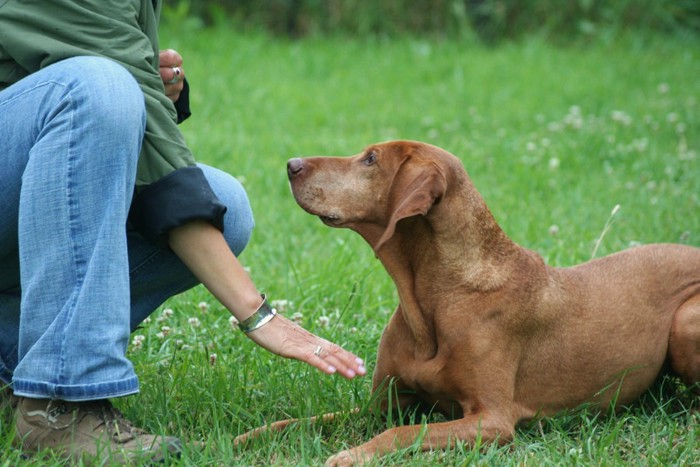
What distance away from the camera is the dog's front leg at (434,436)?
9.13ft

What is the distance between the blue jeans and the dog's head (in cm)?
62

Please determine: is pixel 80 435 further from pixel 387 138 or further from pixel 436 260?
pixel 387 138

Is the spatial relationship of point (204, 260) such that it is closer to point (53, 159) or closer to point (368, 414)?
point (53, 159)

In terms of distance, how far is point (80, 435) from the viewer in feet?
8.69

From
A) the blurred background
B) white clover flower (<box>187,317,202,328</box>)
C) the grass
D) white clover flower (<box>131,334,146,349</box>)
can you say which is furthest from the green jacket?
the blurred background

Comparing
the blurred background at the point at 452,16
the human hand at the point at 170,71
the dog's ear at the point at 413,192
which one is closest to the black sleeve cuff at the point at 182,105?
the human hand at the point at 170,71

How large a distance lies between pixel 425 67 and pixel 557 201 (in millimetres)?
Answer: 3645

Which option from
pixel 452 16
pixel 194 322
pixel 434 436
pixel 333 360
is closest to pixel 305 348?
pixel 333 360

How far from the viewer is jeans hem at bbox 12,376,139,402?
99.8 inches

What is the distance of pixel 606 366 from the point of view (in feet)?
10.8

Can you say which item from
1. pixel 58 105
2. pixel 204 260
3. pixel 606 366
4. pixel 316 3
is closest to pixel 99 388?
pixel 204 260

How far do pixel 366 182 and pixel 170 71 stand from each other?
27.5 inches

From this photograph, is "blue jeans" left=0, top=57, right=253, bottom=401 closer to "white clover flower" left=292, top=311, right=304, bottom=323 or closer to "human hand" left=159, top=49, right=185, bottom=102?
"human hand" left=159, top=49, right=185, bottom=102

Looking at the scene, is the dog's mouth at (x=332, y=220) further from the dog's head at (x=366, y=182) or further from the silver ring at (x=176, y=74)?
the silver ring at (x=176, y=74)
